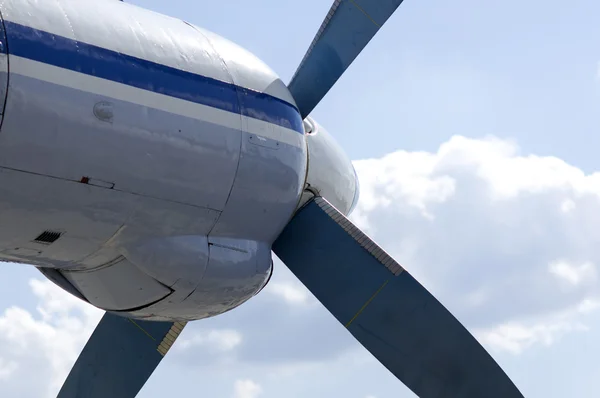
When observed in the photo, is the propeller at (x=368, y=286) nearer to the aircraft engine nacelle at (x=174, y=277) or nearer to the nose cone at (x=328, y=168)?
the nose cone at (x=328, y=168)

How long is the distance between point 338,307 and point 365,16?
4.84 m

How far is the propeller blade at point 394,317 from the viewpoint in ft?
49.9

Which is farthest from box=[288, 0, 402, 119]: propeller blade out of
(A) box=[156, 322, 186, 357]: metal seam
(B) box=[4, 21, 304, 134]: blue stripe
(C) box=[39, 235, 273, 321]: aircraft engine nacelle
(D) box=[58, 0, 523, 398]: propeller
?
(A) box=[156, 322, 186, 357]: metal seam

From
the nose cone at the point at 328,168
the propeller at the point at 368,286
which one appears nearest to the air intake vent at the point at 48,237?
the propeller at the point at 368,286

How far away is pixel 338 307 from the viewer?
15539 mm

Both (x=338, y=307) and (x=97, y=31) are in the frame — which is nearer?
(x=97, y=31)

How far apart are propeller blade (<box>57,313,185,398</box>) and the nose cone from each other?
12.4 feet

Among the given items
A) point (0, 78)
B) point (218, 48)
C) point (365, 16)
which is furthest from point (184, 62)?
point (365, 16)

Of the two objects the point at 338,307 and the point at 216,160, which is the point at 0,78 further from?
the point at 338,307

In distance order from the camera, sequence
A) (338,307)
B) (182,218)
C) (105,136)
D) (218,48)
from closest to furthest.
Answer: (105,136)
(182,218)
(218,48)
(338,307)

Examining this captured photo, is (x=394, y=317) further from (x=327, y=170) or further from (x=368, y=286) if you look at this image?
(x=327, y=170)

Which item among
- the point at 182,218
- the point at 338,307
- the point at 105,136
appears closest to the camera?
the point at 105,136

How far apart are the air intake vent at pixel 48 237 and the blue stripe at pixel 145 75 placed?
2.14 meters

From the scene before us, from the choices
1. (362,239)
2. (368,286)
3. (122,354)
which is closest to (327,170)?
(362,239)
